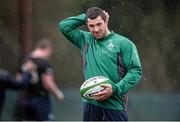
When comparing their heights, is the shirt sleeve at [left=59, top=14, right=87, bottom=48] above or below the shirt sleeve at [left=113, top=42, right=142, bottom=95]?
above

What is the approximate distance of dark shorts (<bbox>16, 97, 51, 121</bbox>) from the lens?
775cm

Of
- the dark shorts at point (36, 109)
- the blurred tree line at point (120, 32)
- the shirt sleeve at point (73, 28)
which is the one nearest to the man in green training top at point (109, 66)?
the shirt sleeve at point (73, 28)

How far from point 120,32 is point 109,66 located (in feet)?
9.34

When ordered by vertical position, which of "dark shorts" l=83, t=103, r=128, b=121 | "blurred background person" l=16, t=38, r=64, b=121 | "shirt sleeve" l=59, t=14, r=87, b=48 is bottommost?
"dark shorts" l=83, t=103, r=128, b=121

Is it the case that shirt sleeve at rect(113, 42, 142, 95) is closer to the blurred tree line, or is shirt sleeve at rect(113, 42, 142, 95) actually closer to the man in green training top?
the man in green training top

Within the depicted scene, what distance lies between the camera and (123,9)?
951 cm

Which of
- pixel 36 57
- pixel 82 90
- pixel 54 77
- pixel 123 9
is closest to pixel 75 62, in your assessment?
pixel 54 77

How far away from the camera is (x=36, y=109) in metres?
7.84

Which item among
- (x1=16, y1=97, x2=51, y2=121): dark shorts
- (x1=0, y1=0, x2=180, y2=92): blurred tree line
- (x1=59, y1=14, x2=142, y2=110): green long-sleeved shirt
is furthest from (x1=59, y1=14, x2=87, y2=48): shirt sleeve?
(x1=0, y1=0, x2=180, y2=92): blurred tree line

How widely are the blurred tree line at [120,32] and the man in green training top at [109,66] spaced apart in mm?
2572

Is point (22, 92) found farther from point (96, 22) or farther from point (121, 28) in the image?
point (96, 22)

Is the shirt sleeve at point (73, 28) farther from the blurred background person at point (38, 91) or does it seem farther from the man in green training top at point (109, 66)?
the blurred background person at point (38, 91)

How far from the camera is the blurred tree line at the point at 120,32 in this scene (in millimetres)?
9484

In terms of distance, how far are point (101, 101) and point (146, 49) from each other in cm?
342
